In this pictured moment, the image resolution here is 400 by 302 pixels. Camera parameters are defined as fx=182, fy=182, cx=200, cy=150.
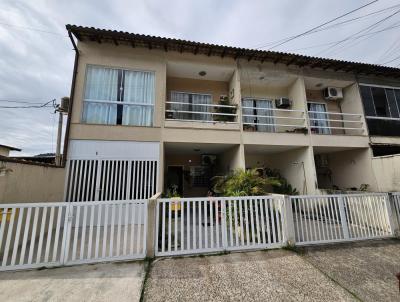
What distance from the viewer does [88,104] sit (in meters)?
7.44

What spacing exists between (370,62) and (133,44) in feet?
39.2

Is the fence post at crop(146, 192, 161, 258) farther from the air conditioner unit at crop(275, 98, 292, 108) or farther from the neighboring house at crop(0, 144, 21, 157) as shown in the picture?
the neighboring house at crop(0, 144, 21, 157)

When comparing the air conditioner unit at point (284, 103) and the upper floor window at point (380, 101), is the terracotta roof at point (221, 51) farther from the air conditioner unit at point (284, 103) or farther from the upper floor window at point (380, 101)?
the air conditioner unit at point (284, 103)

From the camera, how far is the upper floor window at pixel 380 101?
9.88 m

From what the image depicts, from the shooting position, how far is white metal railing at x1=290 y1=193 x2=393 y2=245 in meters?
4.99

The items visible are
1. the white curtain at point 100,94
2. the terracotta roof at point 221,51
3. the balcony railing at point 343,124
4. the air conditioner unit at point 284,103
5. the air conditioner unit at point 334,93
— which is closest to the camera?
the terracotta roof at point 221,51

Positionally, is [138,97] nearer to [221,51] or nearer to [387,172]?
[221,51]

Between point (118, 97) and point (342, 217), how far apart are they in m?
8.88

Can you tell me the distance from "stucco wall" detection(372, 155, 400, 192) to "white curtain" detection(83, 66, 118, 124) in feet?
39.7

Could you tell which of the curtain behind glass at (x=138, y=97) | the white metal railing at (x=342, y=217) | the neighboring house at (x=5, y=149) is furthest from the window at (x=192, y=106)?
the neighboring house at (x=5, y=149)

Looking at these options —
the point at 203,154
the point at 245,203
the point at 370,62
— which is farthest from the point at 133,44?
the point at 370,62

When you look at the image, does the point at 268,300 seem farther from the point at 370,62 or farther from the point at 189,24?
the point at 370,62

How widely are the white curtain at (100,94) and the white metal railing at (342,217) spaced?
24.4 ft

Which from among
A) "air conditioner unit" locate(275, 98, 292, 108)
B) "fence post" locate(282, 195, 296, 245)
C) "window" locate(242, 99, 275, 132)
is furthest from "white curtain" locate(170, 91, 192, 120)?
"fence post" locate(282, 195, 296, 245)
